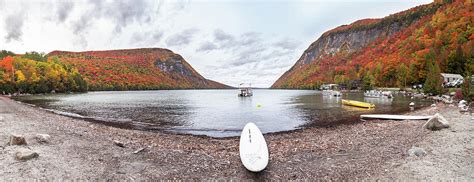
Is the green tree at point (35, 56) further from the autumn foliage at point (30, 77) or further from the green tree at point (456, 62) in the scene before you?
the green tree at point (456, 62)

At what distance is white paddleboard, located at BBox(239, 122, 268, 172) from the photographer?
10.4 meters

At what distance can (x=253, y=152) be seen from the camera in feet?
36.4

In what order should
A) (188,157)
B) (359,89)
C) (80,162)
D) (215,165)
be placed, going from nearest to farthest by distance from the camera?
1. (80,162)
2. (215,165)
3. (188,157)
4. (359,89)

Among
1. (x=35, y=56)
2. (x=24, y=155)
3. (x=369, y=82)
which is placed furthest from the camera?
(x=35, y=56)

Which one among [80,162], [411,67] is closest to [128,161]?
[80,162]

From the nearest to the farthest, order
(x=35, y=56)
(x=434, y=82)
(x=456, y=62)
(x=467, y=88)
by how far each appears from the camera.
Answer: (x=467, y=88) → (x=434, y=82) → (x=456, y=62) → (x=35, y=56)

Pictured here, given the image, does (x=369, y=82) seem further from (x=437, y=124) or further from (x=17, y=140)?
(x=17, y=140)

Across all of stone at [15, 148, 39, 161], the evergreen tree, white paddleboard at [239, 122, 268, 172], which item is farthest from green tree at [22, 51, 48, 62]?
the evergreen tree

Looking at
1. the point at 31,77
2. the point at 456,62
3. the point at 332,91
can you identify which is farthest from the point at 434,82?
the point at 31,77

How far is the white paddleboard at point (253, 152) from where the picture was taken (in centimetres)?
1044

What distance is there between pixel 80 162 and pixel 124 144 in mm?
4040

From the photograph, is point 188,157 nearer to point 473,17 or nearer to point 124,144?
point 124,144

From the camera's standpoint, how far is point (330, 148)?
1400 centimetres

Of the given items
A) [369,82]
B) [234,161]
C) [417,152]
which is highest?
[369,82]
